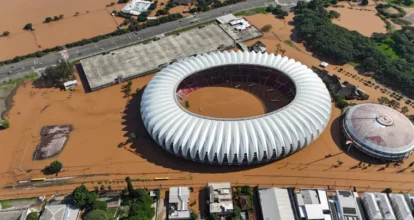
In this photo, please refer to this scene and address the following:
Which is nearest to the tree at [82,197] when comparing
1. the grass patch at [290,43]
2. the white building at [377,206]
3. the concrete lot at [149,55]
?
the concrete lot at [149,55]

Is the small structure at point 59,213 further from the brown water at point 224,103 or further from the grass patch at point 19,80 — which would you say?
the grass patch at point 19,80

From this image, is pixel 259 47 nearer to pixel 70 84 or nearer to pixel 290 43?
pixel 290 43

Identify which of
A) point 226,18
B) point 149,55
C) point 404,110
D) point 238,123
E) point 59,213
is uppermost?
point 226,18

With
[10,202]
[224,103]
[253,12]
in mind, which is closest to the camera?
[10,202]

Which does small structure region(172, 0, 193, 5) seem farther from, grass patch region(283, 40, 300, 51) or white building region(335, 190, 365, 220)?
white building region(335, 190, 365, 220)

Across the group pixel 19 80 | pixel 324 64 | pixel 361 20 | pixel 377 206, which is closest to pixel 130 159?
pixel 19 80

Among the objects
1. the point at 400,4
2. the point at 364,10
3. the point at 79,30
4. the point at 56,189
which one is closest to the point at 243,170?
the point at 56,189
